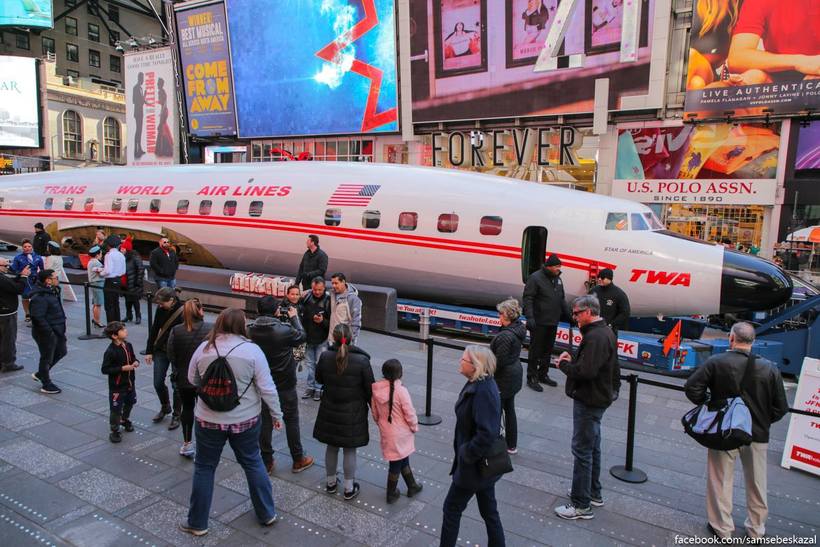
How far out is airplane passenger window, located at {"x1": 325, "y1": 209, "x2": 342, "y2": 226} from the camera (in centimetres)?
1341

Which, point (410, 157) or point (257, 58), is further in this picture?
point (257, 58)

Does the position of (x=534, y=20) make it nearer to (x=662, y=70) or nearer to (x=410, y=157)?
(x=662, y=70)

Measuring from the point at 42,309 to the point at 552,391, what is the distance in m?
7.56

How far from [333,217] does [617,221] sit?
6446mm

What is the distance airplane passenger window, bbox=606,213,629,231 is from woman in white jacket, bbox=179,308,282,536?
8235mm

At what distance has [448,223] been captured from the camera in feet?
40.0

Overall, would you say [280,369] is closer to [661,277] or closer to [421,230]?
[421,230]

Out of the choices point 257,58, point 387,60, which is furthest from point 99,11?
point 387,60

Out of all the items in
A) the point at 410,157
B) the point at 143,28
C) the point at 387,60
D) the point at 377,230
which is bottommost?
the point at 377,230

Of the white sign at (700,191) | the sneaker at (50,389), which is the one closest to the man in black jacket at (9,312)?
the sneaker at (50,389)

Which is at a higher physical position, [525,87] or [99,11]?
[99,11]

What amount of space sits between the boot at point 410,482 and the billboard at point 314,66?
2575 cm

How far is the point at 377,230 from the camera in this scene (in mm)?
12953

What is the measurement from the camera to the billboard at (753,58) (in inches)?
791
